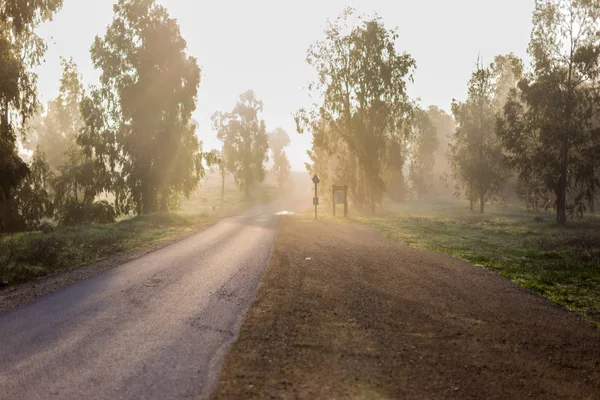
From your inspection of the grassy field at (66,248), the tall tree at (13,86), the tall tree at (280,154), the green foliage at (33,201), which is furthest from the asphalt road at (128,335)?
the tall tree at (280,154)

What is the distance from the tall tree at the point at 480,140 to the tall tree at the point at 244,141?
28.7 meters

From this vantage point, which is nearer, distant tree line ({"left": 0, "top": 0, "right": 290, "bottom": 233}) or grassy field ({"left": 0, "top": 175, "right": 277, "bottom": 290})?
grassy field ({"left": 0, "top": 175, "right": 277, "bottom": 290})

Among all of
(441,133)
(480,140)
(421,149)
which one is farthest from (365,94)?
Answer: (441,133)

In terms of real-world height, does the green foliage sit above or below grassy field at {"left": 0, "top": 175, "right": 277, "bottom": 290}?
above

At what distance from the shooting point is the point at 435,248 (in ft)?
50.3

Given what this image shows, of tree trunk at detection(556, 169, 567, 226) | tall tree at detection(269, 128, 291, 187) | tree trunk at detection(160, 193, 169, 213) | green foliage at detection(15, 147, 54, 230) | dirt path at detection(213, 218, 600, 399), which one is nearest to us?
dirt path at detection(213, 218, 600, 399)

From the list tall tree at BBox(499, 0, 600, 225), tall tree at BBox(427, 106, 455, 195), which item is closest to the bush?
tall tree at BBox(499, 0, 600, 225)

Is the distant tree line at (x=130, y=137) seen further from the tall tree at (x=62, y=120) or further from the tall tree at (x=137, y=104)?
the tall tree at (x=62, y=120)

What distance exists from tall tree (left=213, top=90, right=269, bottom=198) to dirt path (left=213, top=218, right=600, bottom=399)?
50.7 m

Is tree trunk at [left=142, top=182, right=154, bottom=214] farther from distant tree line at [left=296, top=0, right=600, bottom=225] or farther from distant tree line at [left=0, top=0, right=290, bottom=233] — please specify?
distant tree line at [left=296, top=0, right=600, bottom=225]

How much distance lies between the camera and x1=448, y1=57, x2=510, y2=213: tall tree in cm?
4066

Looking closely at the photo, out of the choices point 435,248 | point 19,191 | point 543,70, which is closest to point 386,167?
point 543,70

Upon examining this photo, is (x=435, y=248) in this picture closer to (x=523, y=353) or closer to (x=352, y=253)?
(x=352, y=253)

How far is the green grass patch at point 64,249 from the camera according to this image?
11391mm
